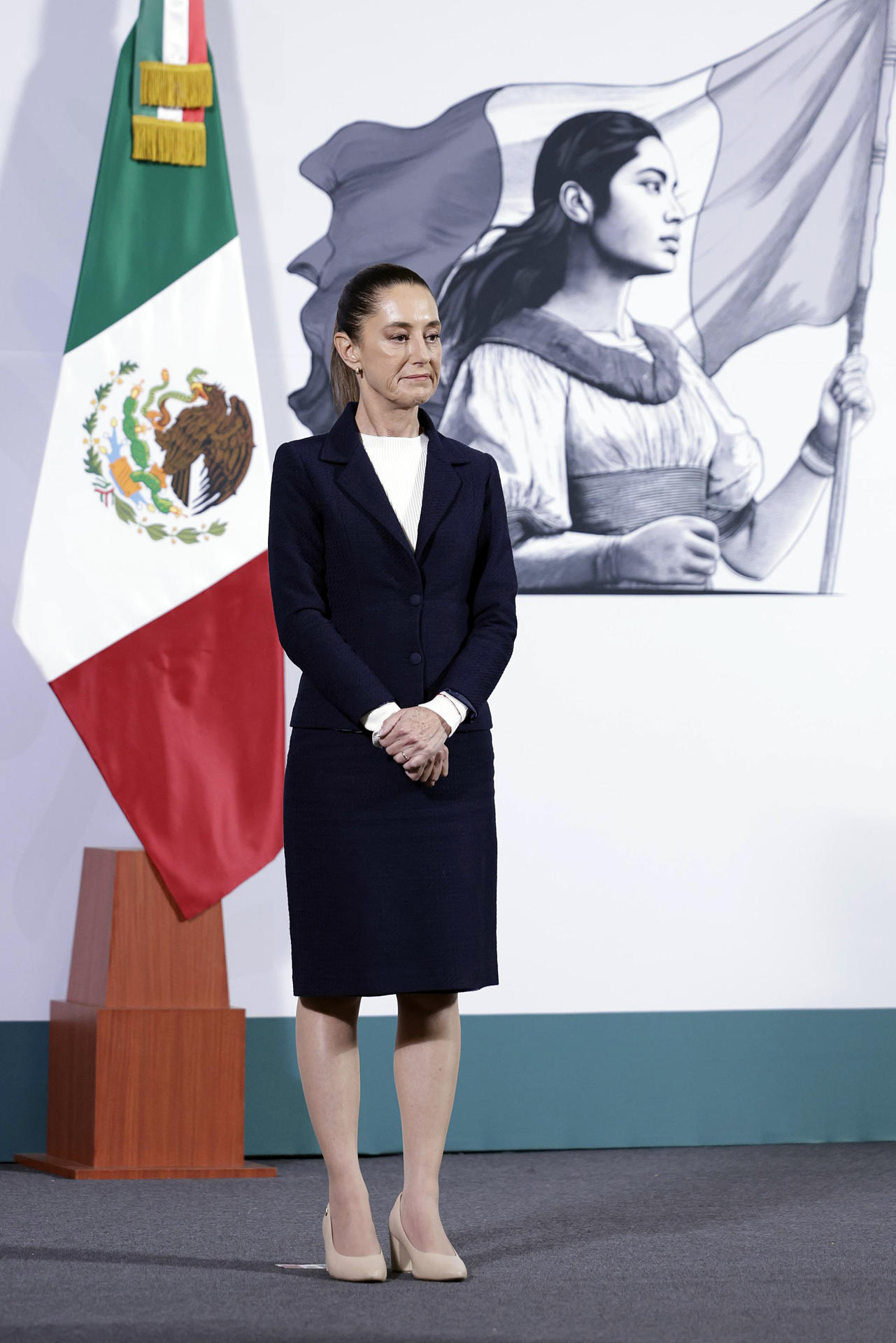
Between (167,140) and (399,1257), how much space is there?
205 centimetres

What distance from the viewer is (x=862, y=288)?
3.80m

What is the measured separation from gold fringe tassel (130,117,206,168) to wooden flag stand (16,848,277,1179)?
130 centimetres

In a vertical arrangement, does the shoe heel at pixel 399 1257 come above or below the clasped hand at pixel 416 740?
below

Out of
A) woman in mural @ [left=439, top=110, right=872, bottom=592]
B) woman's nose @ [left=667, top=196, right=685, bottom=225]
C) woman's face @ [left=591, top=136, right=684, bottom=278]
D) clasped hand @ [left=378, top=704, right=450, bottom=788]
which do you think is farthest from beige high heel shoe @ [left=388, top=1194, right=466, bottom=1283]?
woman's nose @ [left=667, top=196, right=685, bottom=225]

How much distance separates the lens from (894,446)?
12.5ft

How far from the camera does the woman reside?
7.16 ft

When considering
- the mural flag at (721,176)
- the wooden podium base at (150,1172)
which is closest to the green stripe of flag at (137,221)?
the mural flag at (721,176)

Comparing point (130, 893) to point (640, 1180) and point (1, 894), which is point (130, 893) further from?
point (640, 1180)

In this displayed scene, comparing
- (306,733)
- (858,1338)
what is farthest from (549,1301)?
(306,733)

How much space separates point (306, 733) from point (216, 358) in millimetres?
1224

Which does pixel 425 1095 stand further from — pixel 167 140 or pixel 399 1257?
pixel 167 140

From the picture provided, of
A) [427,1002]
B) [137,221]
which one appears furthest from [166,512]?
[427,1002]

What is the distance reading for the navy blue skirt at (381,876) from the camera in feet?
7.16

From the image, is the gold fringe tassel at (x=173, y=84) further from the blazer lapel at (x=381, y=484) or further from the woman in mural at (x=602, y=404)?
the blazer lapel at (x=381, y=484)
